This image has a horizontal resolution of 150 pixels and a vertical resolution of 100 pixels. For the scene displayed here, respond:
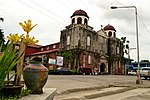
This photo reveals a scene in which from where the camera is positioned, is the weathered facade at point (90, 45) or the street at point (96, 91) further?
the weathered facade at point (90, 45)

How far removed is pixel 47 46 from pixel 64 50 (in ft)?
39.2

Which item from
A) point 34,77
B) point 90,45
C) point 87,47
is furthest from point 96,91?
point 90,45

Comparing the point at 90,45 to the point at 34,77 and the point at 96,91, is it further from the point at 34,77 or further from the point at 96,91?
the point at 34,77

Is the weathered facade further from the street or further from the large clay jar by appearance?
the large clay jar

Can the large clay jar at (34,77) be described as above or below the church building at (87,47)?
below

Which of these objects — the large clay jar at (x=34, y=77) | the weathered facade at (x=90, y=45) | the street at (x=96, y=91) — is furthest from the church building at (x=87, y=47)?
the large clay jar at (x=34, y=77)

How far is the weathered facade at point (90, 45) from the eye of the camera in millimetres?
42375

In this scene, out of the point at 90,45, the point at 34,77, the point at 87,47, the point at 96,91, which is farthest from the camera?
the point at 90,45

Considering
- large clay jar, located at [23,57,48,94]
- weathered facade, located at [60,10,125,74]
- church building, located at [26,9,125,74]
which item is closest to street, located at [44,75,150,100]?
large clay jar, located at [23,57,48,94]

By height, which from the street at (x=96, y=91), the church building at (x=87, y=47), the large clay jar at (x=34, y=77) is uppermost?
the church building at (x=87, y=47)

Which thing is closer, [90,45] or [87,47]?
[87,47]

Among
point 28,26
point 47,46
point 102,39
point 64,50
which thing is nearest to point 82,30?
point 64,50

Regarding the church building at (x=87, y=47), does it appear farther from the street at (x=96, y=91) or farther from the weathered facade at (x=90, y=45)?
the street at (x=96, y=91)

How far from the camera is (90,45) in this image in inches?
1799
